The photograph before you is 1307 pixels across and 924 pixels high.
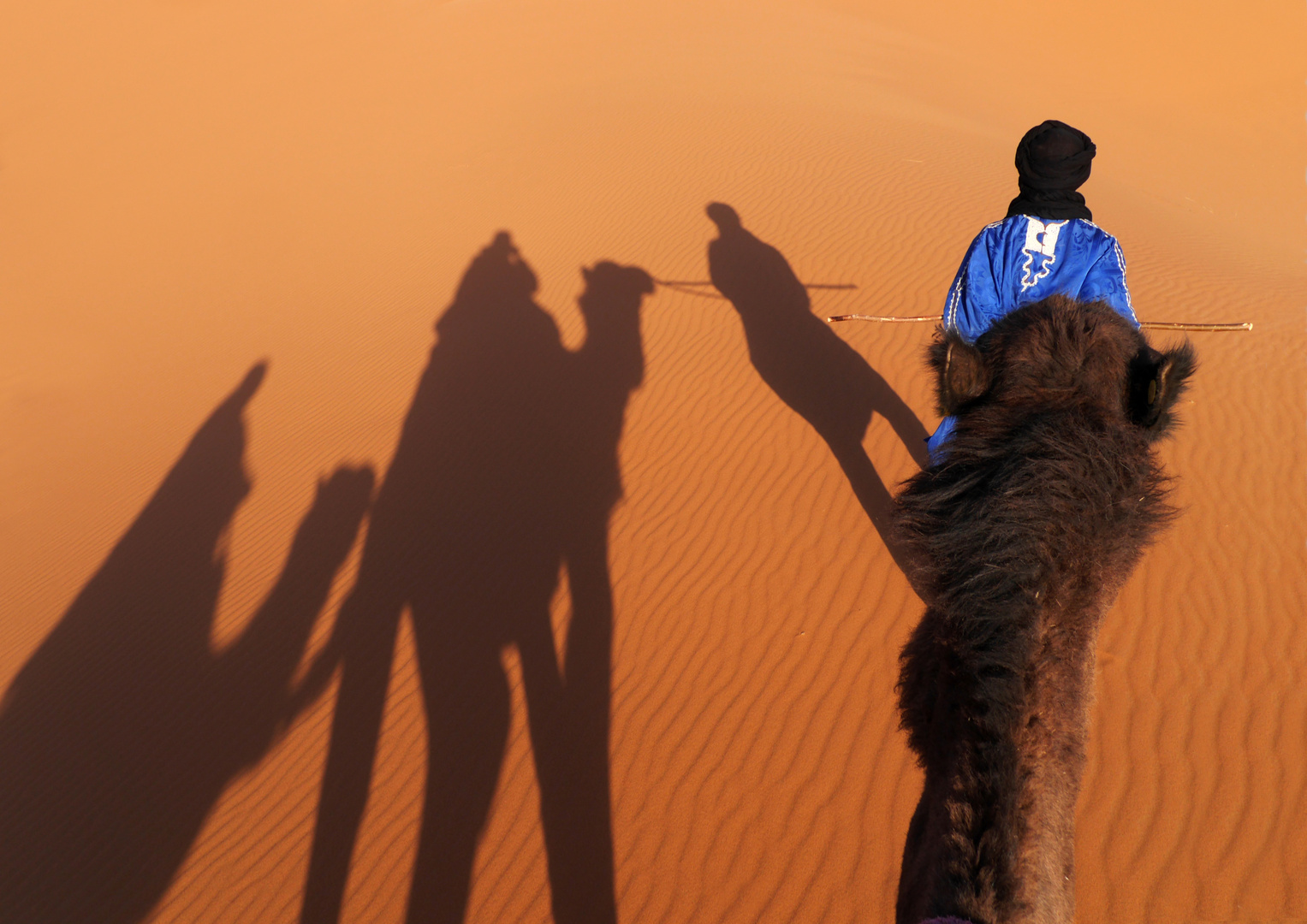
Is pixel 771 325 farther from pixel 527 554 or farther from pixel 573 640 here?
pixel 573 640

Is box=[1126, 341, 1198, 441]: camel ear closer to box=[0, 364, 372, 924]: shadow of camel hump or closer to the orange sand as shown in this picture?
the orange sand

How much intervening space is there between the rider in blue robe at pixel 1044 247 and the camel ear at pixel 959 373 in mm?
1367

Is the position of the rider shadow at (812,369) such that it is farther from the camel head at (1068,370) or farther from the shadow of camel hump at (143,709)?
the shadow of camel hump at (143,709)

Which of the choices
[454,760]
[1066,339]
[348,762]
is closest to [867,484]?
[454,760]

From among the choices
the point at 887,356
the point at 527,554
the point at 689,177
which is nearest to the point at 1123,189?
the point at 689,177

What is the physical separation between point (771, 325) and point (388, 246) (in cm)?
705

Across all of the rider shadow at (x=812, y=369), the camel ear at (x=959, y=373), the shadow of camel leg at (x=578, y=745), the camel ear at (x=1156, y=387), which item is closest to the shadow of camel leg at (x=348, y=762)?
the shadow of camel leg at (x=578, y=745)

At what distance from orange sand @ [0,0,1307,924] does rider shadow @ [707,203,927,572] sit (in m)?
0.19

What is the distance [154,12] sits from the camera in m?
21.2

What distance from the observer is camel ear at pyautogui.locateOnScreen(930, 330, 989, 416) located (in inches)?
78.6

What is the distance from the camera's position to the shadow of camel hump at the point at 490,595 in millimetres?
3896

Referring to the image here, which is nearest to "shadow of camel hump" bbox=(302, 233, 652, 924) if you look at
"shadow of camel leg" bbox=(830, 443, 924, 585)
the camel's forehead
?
"shadow of camel leg" bbox=(830, 443, 924, 585)

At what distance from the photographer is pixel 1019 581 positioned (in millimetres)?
1591

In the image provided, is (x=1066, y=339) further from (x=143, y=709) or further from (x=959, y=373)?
(x=143, y=709)
